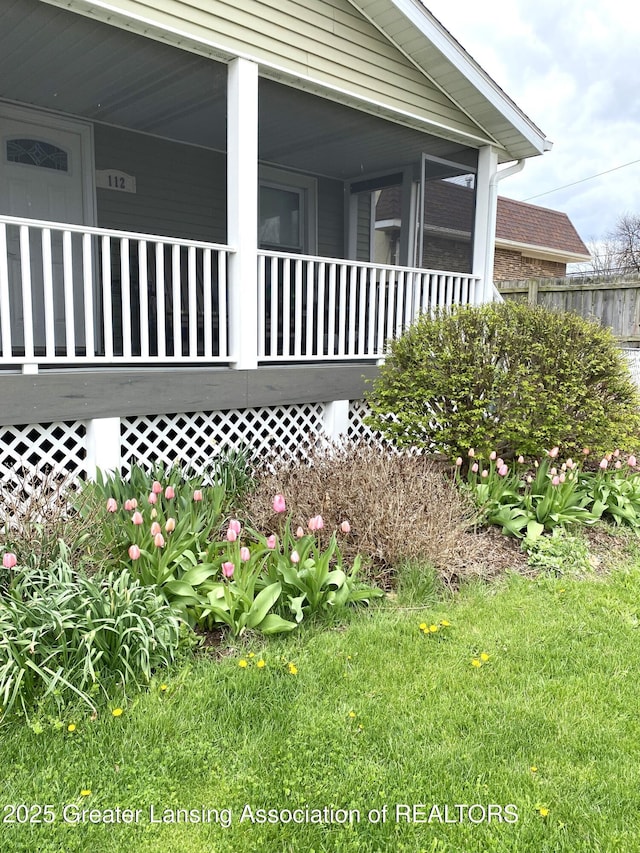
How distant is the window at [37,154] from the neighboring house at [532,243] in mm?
14203

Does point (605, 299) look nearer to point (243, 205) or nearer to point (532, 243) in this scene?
point (243, 205)

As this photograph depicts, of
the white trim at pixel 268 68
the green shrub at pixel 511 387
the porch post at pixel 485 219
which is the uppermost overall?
the white trim at pixel 268 68

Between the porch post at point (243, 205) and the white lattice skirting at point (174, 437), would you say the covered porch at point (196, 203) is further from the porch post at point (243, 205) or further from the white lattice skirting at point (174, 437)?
the white lattice skirting at point (174, 437)

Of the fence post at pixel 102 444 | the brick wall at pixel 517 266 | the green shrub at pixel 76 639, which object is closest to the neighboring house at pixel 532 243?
the brick wall at pixel 517 266

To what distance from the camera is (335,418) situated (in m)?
6.47

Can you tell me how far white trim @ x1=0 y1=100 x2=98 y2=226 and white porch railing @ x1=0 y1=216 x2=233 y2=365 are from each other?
1.11 ft

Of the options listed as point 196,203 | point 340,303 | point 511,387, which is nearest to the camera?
point 511,387

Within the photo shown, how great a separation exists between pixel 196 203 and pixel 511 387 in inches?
198

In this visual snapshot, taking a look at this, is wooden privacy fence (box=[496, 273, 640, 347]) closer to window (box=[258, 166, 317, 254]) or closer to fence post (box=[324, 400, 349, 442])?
window (box=[258, 166, 317, 254])

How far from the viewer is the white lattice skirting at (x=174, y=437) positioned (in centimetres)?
475

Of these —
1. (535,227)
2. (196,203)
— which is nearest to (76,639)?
(196,203)

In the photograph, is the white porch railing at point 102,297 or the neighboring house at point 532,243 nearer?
the white porch railing at point 102,297

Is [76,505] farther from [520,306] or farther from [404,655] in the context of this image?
[520,306]

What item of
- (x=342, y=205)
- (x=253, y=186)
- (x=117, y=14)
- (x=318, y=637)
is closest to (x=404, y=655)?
(x=318, y=637)
